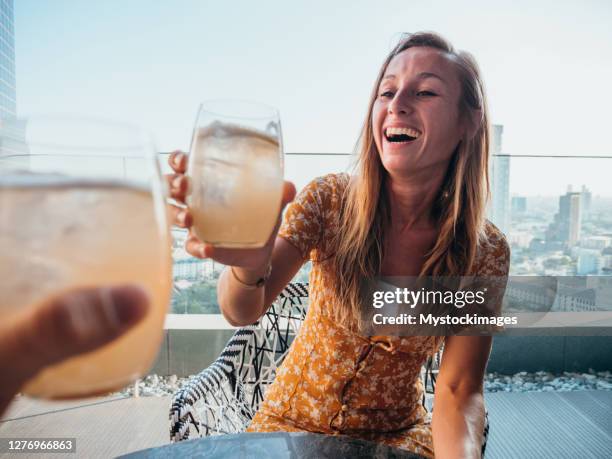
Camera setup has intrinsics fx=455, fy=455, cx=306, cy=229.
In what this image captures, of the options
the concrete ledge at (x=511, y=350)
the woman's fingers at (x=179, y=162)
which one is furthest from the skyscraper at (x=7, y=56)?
the woman's fingers at (x=179, y=162)

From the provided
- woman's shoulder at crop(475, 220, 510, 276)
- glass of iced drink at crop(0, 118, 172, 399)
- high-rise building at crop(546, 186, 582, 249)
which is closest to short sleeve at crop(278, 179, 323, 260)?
woman's shoulder at crop(475, 220, 510, 276)

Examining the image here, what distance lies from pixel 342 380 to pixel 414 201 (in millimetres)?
540

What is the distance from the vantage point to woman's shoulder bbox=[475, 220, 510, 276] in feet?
4.13

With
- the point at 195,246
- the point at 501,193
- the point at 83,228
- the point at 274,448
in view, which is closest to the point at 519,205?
the point at 501,193

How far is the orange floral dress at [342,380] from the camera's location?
1163mm

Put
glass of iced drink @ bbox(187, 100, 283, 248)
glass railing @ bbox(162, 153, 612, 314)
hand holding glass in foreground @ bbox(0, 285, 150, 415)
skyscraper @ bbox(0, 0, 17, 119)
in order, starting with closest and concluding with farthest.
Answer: hand holding glass in foreground @ bbox(0, 285, 150, 415), glass of iced drink @ bbox(187, 100, 283, 248), glass railing @ bbox(162, 153, 612, 314), skyscraper @ bbox(0, 0, 17, 119)

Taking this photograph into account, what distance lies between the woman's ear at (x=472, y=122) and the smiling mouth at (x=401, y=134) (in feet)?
0.67

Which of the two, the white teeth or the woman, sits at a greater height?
the white teeth

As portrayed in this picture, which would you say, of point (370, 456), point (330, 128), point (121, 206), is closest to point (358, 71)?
point (330, 128)

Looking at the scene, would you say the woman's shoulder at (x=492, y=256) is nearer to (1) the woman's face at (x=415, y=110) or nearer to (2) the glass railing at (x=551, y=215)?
(1) the woman's face at (x=415, y=110)

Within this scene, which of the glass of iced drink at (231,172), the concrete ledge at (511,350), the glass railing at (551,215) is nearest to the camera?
the glass of iced drink at (231,172)

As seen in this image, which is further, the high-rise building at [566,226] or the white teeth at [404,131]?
the high-rise building at [566,226]

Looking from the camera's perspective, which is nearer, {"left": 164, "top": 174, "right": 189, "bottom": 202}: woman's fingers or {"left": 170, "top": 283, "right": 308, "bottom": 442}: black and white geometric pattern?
{"left": 164, "top": 174, "right": 189, "bottom": 202}: woman's fingers

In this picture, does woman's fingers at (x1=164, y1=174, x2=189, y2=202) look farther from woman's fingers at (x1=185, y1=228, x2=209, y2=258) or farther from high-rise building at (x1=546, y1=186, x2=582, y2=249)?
high-rise building at (x1=546, y1=186, x2=582, y2=249)
